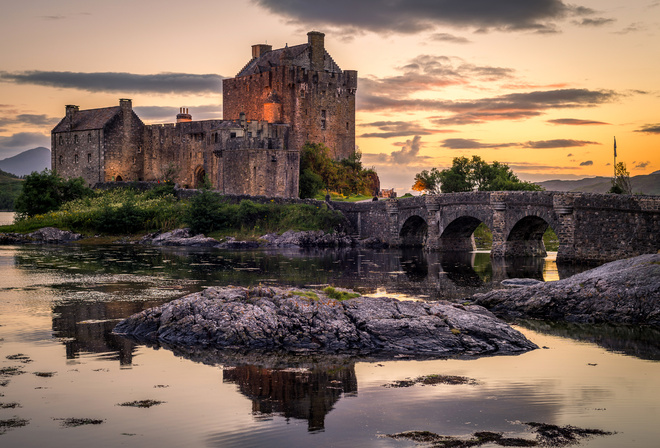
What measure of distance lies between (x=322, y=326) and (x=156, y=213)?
4365 centimetres

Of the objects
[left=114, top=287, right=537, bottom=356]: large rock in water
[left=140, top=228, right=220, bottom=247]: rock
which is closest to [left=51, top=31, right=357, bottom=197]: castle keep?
[left=140, top=228, right=220, bottom=247]: rock

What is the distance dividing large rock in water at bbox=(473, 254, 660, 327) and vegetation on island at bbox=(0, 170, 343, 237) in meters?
33.1

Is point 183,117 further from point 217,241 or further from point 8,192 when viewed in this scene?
point 8,192

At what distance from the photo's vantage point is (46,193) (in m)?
63.4

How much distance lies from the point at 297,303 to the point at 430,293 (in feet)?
32.3

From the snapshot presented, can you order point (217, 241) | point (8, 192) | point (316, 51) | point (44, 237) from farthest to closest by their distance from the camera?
point (8, 192) → point (316, 51) → point (44, 237) → point (217, 241)

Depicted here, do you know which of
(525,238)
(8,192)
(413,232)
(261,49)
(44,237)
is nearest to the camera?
(525,238)

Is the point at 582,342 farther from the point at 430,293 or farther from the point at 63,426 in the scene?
the point at 63,426

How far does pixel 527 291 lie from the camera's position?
21672 millimetres

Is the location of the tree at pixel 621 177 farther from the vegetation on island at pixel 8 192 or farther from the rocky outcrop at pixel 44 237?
the vegetation on island at pixel 8 192

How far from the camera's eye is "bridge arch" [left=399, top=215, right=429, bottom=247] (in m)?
51.0

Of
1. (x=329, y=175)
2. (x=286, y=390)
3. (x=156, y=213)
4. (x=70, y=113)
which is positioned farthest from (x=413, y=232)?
(x=286, y=390)

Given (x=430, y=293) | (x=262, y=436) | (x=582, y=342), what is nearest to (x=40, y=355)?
(x=262, y=436)

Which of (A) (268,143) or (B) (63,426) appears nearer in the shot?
(B) (63,426)
